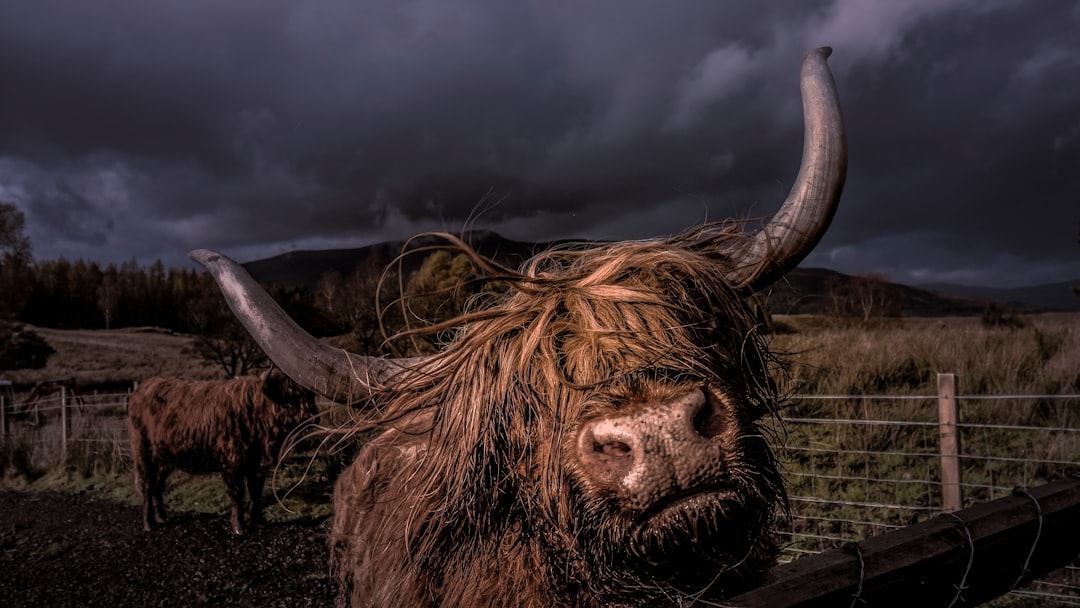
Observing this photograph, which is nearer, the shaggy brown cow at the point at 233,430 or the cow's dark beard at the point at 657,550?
the cow's dark beard at the point at 657,550

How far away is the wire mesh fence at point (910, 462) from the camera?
4.95 metres

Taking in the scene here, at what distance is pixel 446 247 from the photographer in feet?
5.52

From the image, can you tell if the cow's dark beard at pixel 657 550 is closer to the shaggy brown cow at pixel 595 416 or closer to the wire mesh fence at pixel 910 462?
the shaggy brown cow at pixel 595 416

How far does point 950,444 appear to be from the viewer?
492 cm

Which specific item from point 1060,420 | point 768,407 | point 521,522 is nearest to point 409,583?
point 521,522

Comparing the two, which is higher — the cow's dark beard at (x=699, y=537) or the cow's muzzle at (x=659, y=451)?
the cow's muzzle at (x=659, y=451)

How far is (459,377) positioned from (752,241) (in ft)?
3.03

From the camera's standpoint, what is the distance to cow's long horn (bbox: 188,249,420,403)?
1680 mm

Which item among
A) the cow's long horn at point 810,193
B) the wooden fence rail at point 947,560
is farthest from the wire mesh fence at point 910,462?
the cow's long horn at point 810,193

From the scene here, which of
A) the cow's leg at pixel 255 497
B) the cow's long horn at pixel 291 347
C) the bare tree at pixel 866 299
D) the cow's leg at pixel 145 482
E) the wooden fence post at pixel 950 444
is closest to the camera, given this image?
the cow's long horn at pixel 291 347

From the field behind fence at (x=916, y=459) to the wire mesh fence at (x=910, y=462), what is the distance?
0.4 inches

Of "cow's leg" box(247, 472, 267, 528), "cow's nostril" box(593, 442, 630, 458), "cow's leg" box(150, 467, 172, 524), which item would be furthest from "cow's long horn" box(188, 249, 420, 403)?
"cow's leg" box(150, 467, 172, 524)

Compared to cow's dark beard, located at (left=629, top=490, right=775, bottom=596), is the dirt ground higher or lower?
lower

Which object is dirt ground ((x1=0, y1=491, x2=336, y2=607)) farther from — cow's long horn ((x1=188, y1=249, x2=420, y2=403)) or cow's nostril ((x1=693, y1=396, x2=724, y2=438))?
cow's nostril ((x1=693, y1=396, x2=724, y2=438))
